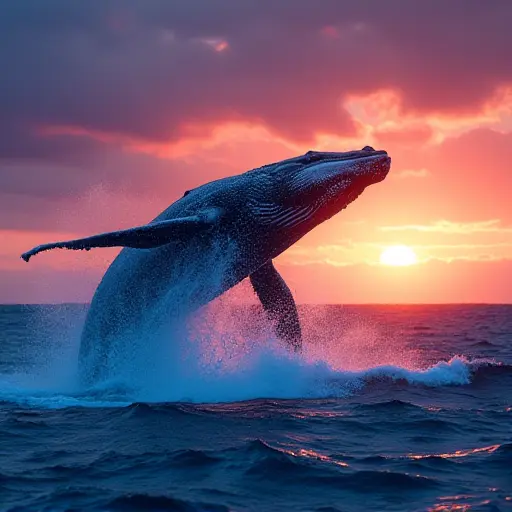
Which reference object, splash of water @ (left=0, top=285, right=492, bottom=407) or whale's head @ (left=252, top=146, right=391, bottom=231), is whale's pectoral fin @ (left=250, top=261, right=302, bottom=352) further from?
whale's head @ (left=252, top=146, right=391, bottom=231)

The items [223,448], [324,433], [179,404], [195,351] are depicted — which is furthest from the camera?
[195,351]

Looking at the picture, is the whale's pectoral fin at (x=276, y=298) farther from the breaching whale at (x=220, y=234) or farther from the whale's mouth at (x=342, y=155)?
the whale's mouth at (x=342, y=155)

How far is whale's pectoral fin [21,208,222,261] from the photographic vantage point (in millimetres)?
12023

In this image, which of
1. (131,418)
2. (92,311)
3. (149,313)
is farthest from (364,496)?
(92,311)

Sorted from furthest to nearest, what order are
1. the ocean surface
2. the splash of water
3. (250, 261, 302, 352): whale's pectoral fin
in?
(250, 261, 302, 352): whale's pectoral fin
the splash of water
the ocean surface

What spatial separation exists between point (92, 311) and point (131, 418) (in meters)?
4.00

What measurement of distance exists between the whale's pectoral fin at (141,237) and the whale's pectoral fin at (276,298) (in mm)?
2168

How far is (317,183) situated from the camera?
12.7 metres

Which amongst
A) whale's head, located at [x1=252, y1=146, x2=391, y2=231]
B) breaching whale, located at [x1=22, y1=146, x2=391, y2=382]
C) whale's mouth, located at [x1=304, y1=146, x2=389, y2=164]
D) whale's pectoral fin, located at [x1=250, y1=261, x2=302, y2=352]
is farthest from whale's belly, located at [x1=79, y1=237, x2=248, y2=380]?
whale's mouth, located at [x1=304, y1=146, x2=389, y2=164]

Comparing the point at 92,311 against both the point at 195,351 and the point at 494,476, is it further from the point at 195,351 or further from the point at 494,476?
the point at 494,476

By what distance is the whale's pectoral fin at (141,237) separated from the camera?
12.0m

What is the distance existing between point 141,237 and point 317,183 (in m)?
3.24

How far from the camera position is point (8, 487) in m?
7.95

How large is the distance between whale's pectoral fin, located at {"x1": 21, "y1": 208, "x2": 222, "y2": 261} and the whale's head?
1388 mm
